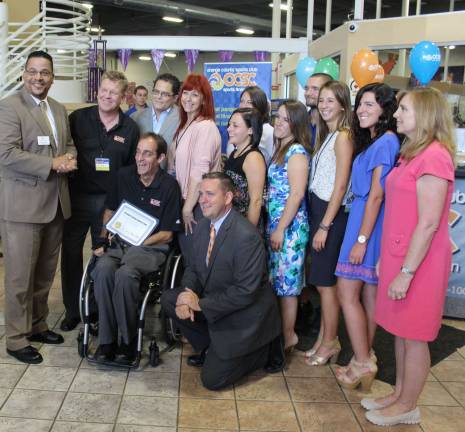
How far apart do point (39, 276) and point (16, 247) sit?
1.13 feet

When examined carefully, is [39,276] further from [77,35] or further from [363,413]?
[77,35]

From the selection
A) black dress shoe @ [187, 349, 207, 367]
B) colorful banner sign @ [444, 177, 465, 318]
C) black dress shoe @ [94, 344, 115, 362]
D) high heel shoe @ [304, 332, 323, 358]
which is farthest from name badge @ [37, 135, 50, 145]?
colorful banner sign @ [444, 177, 465, 318]

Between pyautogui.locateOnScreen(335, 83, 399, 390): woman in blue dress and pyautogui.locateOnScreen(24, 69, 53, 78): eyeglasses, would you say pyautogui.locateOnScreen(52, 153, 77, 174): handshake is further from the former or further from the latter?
pyautogui.locateOnScreen(335, 83, 399, 390): woman in blue dress

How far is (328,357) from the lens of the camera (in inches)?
118

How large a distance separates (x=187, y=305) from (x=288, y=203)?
29.8 inches

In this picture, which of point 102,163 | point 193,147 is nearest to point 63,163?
point 102,163

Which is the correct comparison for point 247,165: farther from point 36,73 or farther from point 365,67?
point 365,67

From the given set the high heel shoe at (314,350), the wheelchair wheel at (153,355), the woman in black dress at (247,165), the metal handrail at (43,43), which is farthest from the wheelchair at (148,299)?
the metal handrail at (43,43)

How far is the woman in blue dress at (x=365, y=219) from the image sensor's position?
8.01 ft

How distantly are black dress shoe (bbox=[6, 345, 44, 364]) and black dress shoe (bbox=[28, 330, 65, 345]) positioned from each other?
0.22 m

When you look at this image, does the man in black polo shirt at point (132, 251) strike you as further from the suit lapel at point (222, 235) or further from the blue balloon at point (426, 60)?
the blue balloon at point (426, 60)

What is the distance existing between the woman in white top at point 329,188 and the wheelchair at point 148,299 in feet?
2.64

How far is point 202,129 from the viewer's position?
120 inches

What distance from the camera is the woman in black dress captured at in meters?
2.84
